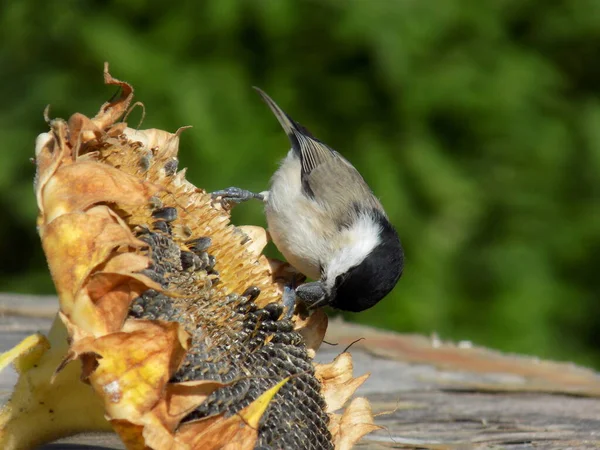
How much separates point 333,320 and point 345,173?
62cm

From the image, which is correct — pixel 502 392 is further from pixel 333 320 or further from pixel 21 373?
pixel 21 373

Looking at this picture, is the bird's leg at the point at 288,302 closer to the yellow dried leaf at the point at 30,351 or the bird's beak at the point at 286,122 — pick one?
the yellow dried leaf at the point at 30,351

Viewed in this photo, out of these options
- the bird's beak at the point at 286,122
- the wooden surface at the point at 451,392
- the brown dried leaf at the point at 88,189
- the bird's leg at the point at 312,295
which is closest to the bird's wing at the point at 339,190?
the bird's beak at the point at 286,122

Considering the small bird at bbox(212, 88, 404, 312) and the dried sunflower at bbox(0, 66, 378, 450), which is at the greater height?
the dried sunflower at bbox(0, 66, 378, 450)

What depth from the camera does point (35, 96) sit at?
4.60 meters

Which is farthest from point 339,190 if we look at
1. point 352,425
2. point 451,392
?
point 352,425

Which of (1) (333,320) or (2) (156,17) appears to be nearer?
(1) (333,320)

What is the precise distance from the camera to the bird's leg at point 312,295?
82.5 inches

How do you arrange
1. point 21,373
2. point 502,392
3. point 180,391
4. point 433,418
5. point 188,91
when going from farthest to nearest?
point 188,91
point 502,392
point 433,418
point 21,373
point 180,391

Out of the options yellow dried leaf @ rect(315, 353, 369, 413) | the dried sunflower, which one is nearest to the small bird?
yellow dried leaf @ rect(315, 353, 369, 413)

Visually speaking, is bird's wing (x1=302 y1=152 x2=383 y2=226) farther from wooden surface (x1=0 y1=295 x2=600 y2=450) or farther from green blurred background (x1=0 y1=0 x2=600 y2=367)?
green blurred background (x1=0 y1=0 x2=600 y2=367)

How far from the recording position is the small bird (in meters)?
2.63

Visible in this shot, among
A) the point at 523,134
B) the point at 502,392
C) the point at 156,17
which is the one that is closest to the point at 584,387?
the point at 502,392

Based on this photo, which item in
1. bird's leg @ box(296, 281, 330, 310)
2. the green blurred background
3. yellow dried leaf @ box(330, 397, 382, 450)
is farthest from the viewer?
the green blurred background
